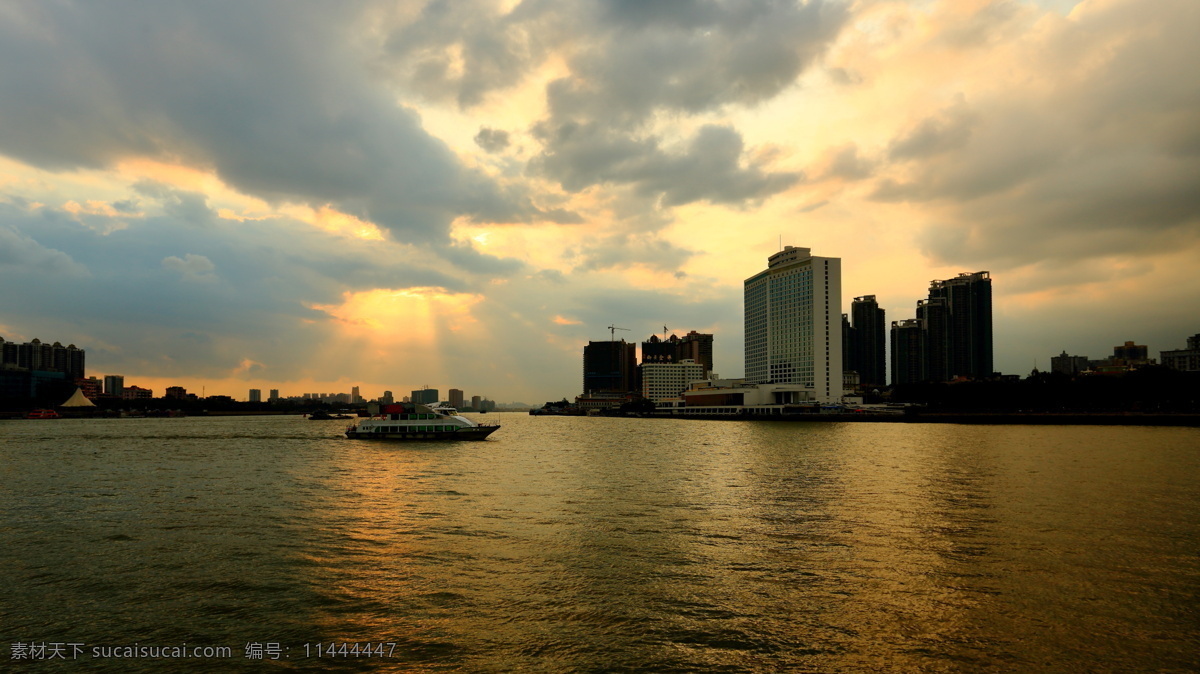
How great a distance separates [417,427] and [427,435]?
68.7 inches

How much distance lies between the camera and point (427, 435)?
3290 inches

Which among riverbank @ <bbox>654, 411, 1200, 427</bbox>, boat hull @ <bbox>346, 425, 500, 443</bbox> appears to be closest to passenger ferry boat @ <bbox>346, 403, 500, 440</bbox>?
boat hull @ <bbox>346, 425, 500, 443</bbox>

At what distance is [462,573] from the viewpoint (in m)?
19.2

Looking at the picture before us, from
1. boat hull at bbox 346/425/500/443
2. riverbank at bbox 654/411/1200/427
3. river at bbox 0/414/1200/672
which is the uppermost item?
river at bbox 0/414/1200/672

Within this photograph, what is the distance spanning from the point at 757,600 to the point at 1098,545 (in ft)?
49.4

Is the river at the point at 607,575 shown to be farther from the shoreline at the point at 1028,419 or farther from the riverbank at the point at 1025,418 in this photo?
the shoreline at the point at 1028,419

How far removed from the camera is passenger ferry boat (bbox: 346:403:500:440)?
276ft

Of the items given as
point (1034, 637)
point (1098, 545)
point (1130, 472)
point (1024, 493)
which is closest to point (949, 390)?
point (1130, 472)

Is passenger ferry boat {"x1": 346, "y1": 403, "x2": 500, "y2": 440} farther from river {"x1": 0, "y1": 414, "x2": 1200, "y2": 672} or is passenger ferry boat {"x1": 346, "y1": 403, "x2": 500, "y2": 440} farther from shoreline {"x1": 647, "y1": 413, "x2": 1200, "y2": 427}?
shoreline {"x1": 647, "y1": 413, "x2": 1200, "y2": 427}

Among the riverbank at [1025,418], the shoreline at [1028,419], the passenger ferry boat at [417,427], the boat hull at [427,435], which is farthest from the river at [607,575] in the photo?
the shoreline at [1028,419]

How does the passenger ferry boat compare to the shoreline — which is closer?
the passenger ferry boat

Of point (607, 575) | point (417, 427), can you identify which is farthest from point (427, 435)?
point (607, 575)

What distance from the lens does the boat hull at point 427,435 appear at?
275 feet

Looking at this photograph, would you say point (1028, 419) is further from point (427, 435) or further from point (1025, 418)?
point (427, 435)
